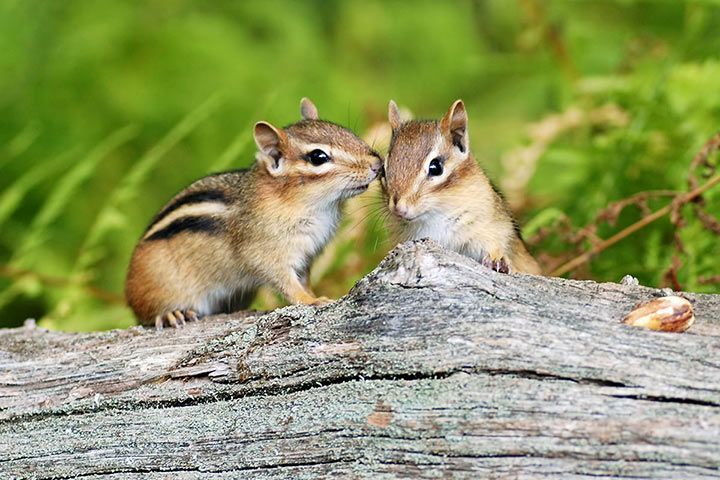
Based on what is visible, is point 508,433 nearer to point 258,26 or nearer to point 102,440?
point 102,440

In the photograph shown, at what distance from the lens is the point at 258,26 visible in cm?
816

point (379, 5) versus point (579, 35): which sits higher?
point (379, 5)

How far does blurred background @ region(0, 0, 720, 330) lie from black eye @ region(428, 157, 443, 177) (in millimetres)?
352

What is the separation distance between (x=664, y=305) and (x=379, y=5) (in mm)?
6185

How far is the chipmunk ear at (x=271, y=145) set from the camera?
4047 mm

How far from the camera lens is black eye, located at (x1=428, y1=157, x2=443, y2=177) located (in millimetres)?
3765

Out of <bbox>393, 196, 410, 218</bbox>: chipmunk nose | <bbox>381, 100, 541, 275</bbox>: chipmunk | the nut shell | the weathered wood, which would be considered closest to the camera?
the weathered wood

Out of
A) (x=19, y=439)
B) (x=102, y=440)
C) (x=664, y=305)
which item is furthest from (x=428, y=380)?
(x=19, y=439)

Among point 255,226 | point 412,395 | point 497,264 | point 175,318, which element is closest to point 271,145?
point 255,226

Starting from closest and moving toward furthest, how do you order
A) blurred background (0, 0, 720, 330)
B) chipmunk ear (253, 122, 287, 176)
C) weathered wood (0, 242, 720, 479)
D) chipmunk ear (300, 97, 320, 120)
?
weathered wood (0, 242, 720, 479), chipmunk ear (253, 122, 287, 176), chipmunk ear (300, 97, 320, 120), blurred background (0, 0, 720, 330)

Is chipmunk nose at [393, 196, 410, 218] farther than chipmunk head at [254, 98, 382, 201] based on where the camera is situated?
No

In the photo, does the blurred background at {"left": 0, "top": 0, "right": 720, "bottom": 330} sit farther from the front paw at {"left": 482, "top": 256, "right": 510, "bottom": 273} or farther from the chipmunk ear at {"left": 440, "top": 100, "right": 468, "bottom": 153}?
the front paw at {"left": 482, "top": 256, "right": 510, "bottom": 273}

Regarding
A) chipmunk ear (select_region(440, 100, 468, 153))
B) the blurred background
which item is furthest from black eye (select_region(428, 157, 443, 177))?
the blurred background

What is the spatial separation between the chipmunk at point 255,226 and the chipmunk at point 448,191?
21 centimetres
